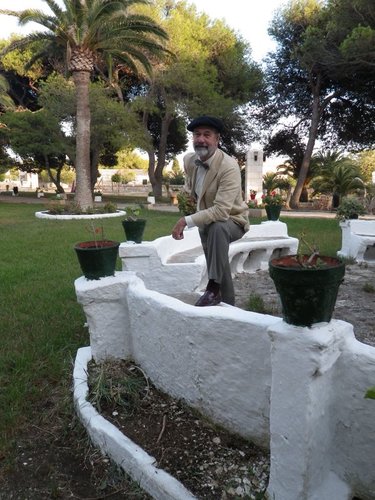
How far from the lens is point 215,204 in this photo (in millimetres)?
3301

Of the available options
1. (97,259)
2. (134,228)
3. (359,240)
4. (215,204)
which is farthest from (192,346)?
(359,240)

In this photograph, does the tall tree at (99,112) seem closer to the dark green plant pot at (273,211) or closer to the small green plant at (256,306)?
the dark green plant pot at (273,211)

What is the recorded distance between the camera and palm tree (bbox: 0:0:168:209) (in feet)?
51.4

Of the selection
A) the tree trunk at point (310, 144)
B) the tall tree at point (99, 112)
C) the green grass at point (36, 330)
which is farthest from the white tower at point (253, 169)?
the green grass at point (36, 330)

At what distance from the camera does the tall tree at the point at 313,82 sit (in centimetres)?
1988

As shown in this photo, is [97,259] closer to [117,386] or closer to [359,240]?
[117,386]

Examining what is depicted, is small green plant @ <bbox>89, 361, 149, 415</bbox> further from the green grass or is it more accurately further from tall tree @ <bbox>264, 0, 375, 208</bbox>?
tall tree @ <bbox>264, 0, 375, 208</bbox>

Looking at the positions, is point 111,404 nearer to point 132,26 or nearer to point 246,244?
point 246,244

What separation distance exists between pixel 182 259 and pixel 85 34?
13.6 metres

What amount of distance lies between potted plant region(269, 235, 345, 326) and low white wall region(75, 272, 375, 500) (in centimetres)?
5

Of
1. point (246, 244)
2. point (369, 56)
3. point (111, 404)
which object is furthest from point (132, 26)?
point (111, 404)

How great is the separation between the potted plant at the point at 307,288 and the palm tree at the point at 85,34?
1655 cm

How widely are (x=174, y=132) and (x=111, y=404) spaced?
31.9 meters

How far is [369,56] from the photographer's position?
17.2 metres
